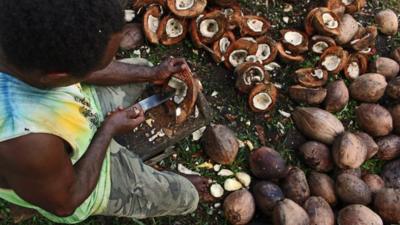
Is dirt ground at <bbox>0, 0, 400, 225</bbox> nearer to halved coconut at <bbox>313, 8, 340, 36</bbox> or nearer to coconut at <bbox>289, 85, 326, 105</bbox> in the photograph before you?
coconut at <bbox>289, 85, 326, 105</bbox>

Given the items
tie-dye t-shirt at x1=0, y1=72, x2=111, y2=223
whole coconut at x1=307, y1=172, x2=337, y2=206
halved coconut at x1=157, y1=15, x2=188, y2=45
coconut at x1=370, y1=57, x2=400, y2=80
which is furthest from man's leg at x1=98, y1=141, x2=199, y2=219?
coconut at x1=370, y1=57, x2=400, y2=80

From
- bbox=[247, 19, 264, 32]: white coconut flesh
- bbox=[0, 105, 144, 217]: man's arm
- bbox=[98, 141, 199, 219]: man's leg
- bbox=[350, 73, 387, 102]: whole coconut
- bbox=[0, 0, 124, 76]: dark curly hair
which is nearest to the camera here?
bbox=[0, 0, 124, 76]: dark curly hair

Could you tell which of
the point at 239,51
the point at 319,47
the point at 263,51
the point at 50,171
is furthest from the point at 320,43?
the point at 50,171

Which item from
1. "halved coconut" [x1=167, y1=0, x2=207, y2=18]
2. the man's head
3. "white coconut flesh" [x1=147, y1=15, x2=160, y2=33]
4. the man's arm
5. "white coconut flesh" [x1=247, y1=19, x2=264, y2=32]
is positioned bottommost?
"white coconut flesh" [x1=247, y1=19, x2=264, y2=32]

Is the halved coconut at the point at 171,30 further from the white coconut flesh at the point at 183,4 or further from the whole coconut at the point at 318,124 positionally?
the whole coconut at the point at 318,124

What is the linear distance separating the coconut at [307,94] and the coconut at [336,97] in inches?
1.6

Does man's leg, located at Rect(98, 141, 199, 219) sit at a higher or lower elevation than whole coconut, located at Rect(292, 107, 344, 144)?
higher

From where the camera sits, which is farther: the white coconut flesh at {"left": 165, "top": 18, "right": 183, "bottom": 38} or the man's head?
the white coconut flesh at {"left": 165, "top": 18, "right": 183, "bottom": 38}

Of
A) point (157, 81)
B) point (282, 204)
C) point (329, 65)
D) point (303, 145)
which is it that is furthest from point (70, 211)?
point (329, 65)

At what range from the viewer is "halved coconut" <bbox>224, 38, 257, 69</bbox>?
3203 mm

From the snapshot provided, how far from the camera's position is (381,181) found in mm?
2994

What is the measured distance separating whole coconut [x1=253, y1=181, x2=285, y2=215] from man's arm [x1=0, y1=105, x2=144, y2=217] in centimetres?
106

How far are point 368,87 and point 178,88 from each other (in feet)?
4.22

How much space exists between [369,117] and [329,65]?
1.44 feet
